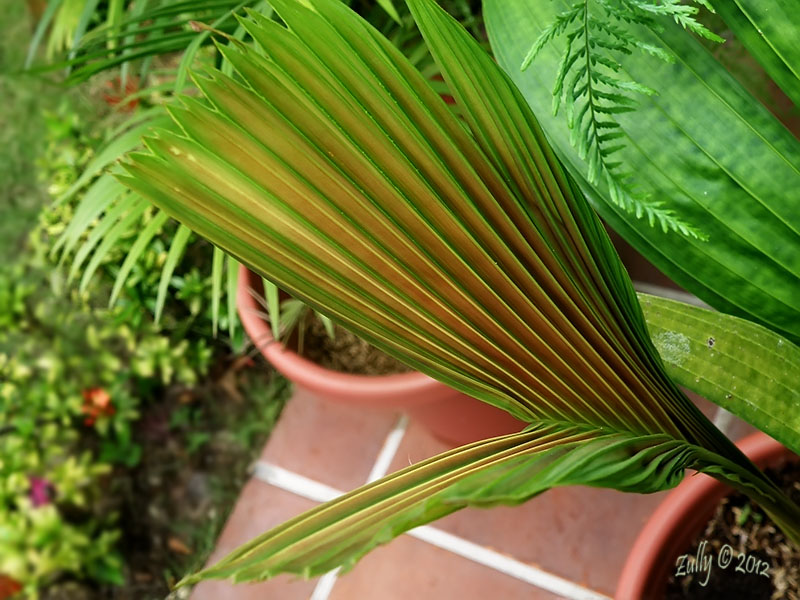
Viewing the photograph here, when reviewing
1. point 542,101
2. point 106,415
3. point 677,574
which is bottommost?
point 106,415

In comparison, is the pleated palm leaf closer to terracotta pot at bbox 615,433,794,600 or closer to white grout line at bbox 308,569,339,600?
terracotta pot at bbox 615,433,794,600

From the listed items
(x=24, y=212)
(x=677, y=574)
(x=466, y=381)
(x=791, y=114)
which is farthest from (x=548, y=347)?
(x=24, y=212)

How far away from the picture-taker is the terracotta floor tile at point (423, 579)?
117 centimetres

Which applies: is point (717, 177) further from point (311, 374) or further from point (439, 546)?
point (439, 546)

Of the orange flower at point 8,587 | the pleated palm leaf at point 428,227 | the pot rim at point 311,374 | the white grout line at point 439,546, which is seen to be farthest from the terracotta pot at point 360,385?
the orange flower at point 8,587

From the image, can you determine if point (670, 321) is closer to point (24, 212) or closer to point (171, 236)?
point (171, 236)

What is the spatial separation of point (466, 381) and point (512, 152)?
0.44 feet

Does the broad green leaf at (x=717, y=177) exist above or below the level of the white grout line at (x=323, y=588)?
above

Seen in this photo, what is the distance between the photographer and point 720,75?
1.78 ft

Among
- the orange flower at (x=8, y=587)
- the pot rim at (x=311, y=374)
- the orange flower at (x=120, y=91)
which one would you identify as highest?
the orange flower at (x=120, y=91)

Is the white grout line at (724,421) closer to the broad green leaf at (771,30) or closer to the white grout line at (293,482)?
the white grout line at (293,482)

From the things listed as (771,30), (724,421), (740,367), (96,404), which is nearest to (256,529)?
(96,404)

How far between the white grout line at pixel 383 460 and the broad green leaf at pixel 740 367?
788 mm

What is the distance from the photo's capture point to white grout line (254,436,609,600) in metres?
1.14
